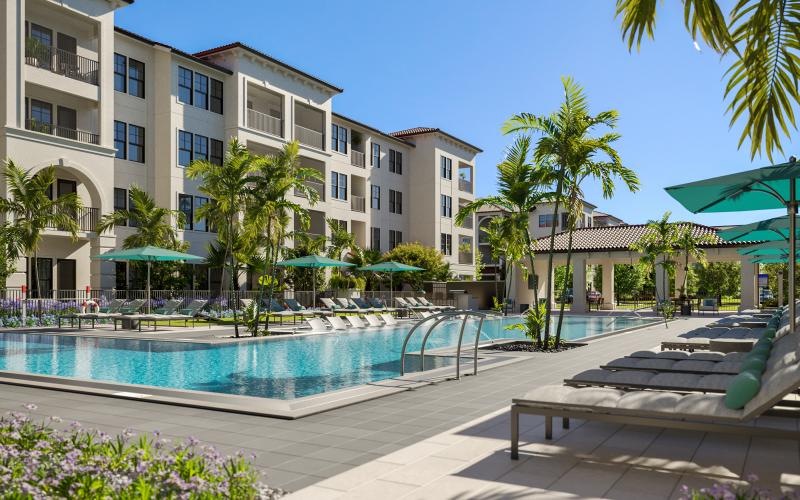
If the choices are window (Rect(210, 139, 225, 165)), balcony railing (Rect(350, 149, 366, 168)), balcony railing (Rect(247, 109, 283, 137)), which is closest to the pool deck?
window (Rect(210, 139, 225, 165))

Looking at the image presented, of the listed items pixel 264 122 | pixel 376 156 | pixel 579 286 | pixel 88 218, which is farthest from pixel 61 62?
pixel 579 286

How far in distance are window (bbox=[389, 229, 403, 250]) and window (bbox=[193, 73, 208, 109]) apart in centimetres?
1772

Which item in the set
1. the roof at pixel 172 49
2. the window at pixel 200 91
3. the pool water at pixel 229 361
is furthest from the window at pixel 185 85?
the pool water at pixel 229 361

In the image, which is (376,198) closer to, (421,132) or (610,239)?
(421,132)

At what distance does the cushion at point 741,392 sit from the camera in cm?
496

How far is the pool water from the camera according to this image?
11.4m

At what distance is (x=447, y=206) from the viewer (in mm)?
48875

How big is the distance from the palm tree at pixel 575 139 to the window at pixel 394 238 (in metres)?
31.3

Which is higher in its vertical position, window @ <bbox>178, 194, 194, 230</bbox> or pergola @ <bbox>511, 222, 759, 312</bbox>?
window @ <bbox>178, 194, 194, 230</bbox>

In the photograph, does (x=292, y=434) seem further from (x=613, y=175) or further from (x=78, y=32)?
(x=78, y=32)

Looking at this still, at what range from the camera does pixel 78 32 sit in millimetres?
27469

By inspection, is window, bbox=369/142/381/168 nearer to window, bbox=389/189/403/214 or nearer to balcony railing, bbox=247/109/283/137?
window, bbox=389/189/403/214

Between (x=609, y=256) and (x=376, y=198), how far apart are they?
50.9 feet

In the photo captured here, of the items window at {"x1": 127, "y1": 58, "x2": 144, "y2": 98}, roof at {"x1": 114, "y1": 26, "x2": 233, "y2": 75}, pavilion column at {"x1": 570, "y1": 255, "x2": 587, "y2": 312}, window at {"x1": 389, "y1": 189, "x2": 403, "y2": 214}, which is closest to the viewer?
roof at {"x1": 114, "y1": 26, "x2": 233, "y2": 75}
